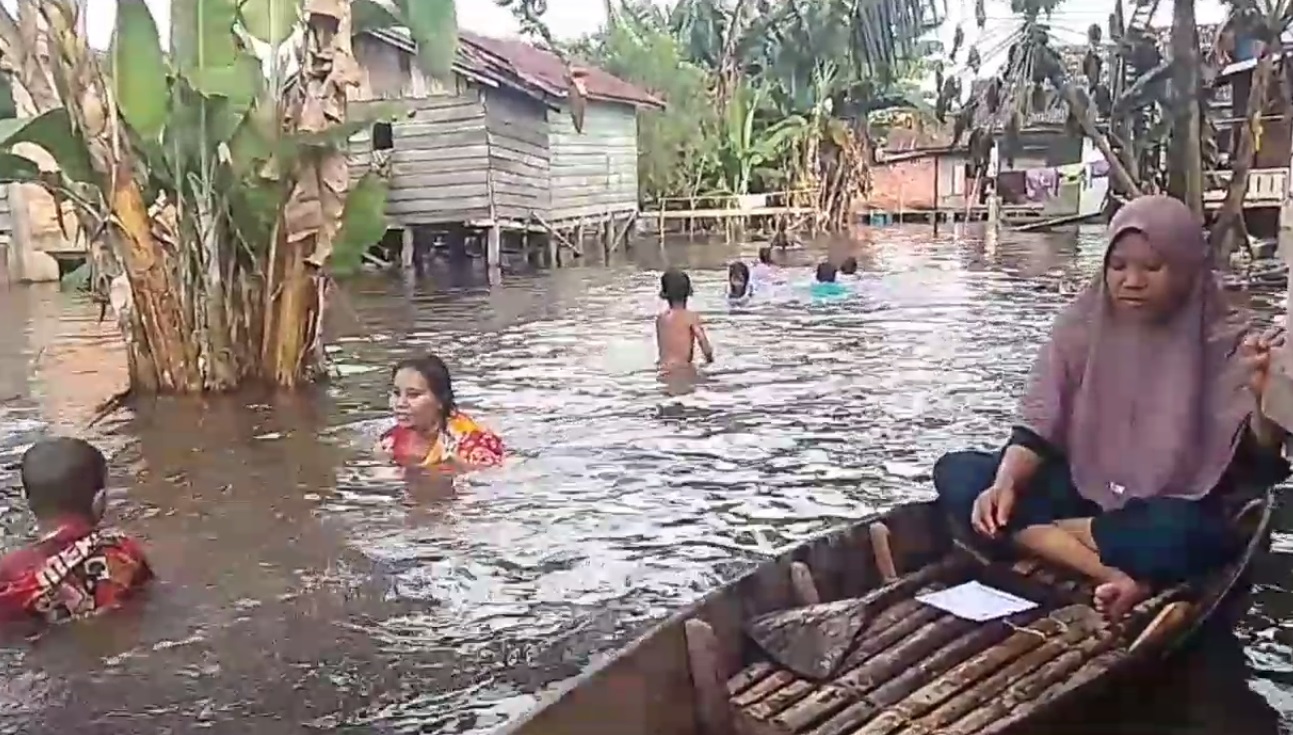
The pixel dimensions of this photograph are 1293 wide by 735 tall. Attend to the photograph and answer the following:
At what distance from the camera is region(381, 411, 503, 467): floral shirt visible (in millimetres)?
6945

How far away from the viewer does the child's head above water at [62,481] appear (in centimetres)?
457

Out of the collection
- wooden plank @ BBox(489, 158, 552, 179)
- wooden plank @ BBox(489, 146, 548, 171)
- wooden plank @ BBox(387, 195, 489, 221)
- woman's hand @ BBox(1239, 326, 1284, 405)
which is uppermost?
wooden plank @ BBox(489, 146, 548, 171)

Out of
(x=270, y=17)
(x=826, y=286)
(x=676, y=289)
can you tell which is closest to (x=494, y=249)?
→ (x=826, y=286)

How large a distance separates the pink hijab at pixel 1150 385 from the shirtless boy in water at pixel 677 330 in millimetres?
6023

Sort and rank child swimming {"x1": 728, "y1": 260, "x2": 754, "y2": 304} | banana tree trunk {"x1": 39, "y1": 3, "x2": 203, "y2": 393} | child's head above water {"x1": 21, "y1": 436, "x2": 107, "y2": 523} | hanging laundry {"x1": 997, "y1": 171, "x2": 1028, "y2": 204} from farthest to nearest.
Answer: hanging laundry {"x1": 997, "y1": 171, "x2": 1028, "y2": 204} < child swimming {"x1": 728, "y1": 260, "x2": 754, "y2": 304} < banana tree trunk {"x1": 39, "y1": 3, "x2": 203, "y2": 393} < child's head above water {"x1": 21, "y1": 436, "x2": 107, "y2": 523}

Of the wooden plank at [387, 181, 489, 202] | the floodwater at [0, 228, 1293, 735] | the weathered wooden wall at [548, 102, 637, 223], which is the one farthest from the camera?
the weathered wooden wall at [548, 102, 637, 223]

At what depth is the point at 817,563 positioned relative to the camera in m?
4.11

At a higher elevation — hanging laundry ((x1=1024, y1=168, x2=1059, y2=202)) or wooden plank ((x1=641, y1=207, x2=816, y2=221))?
hanging laundry ((x1=1024, y1=168, x2=1059, y2=202))

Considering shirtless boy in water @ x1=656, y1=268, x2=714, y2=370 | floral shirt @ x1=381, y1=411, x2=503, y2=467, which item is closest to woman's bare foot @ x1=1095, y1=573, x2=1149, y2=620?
floral shirt @ x1=381, y1=411, x2=503, y2=467

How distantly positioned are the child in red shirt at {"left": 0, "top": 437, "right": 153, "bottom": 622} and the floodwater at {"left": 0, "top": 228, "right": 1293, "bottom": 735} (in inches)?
4.9

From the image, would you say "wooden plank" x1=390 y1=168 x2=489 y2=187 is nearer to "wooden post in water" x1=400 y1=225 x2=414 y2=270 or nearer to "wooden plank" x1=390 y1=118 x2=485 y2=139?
"wooden plank" x1=390 y1=118 x2=485 y2=139

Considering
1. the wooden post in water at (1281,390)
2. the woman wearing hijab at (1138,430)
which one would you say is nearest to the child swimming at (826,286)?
the wooden post in water at (1281,390)

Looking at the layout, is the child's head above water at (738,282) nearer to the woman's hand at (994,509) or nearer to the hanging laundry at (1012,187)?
the woman's hand at (994,509)

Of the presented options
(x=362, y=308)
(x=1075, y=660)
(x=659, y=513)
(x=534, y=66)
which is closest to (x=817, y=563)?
(x=1075, y=660)
